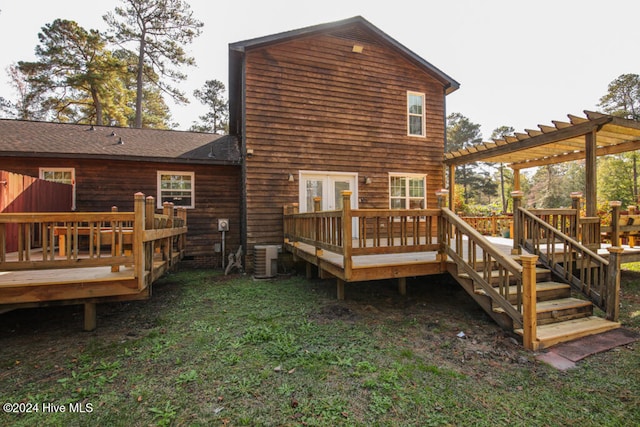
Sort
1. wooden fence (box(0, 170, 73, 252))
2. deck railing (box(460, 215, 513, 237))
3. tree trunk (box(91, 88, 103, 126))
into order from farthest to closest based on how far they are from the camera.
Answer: tree trunk (box(91, 88, 103, 126)) < deck railing (box(460, 215, 513, 237)) < wooden fence (box(0, 170, 73, 252))

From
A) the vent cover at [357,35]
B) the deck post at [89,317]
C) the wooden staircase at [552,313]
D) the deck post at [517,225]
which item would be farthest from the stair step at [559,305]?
the vent cover at [357,35]

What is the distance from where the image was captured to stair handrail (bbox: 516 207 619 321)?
13.2 ft

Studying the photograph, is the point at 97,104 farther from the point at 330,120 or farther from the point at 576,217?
the point at 576,217

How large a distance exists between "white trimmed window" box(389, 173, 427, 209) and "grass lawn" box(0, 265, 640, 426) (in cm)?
464

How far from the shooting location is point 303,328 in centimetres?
389

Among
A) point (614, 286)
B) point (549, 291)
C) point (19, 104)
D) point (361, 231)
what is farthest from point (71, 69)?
point (614, 286)

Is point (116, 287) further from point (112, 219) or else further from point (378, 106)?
point (378, 106)

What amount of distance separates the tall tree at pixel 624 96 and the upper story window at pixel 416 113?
2486 cm

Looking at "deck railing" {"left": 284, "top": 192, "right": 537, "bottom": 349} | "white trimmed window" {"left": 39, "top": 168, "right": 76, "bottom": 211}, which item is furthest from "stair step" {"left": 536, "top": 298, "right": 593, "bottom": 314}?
"white trimmed window" {"left": 39, "top": 168, "right": 76, "bottom": 211}

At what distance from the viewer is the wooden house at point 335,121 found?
7.80 meters

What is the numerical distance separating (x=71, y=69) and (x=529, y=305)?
2242 centimetres

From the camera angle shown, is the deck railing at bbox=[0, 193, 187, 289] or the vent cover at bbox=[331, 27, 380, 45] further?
the vent cover at bbox=[331, 27, 380, 45]

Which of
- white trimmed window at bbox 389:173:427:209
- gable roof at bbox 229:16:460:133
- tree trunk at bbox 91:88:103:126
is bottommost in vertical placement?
white trimmed window at bbox 389:173:427:209

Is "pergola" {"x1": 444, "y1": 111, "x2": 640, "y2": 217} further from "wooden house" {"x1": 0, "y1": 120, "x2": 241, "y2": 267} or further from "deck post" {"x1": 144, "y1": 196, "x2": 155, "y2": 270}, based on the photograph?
"deck post" {"x1": 144, "y1": 196, "x2": 155, "y2": 270}
